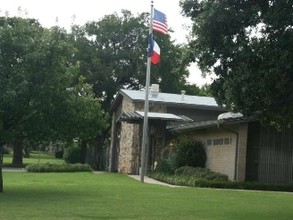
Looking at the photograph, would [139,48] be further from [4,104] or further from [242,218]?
[242,218]

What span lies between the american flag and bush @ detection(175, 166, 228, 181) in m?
6.76

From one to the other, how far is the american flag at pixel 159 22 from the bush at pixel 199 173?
6.76 m

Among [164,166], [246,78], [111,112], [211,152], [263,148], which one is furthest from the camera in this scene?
[111,112]

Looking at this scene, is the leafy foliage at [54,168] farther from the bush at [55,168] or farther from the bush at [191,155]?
the bush at [191,155]

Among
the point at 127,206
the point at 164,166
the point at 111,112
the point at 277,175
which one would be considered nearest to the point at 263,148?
the point at 277,175

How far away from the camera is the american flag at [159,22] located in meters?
25.3

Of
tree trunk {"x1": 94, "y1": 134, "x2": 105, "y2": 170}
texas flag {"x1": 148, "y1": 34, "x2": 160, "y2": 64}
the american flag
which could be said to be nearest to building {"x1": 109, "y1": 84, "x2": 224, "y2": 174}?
texas flag {"x1": 148, "y1": 34, "x2": 160, "y2": 64}

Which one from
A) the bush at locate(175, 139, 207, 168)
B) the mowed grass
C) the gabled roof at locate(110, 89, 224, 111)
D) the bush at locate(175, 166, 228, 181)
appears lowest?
the mowed grass

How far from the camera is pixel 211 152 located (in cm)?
2772

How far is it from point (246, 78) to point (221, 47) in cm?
125

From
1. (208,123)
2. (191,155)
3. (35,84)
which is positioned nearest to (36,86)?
(35,84)

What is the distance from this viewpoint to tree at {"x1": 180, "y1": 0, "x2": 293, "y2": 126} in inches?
477

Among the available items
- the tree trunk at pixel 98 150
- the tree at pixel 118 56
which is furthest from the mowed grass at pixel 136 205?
the tree at pixel 118 56

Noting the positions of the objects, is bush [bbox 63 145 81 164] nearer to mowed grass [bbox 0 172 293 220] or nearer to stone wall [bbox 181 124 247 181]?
stone wall [bbox 181 124 247 181]
